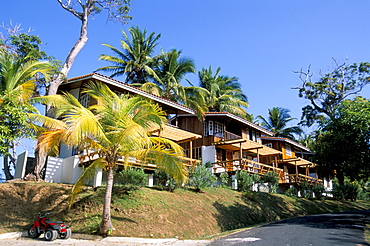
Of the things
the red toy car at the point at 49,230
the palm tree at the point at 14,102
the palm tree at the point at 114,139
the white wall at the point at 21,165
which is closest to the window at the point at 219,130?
the white wall at the point at 21,165

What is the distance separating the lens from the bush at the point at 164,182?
17.4m

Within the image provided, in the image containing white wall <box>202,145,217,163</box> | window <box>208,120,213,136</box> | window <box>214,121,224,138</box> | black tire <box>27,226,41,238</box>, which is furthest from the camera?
window <box>208,120,213,136</box>

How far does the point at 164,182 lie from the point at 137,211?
3.79 m

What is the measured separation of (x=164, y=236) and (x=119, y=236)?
1.70m

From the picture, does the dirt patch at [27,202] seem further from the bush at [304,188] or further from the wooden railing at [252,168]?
the bush at [304,188]

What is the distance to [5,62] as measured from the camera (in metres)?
14.4

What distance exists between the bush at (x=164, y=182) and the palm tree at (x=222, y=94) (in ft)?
62.7

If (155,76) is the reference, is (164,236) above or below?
below

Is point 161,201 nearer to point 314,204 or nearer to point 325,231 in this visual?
point 325,231

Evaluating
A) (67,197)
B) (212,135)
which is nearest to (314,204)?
(212,135)

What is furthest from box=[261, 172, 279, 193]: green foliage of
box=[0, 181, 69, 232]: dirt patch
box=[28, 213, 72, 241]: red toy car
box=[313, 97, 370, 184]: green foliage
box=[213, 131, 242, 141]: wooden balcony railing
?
box=[28, 213, 72, 241]: red toy car

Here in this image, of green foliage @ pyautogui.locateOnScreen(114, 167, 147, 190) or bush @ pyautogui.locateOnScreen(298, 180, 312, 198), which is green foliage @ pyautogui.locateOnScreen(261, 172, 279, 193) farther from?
green foliage @ pyautogui.locateOnScreen(114, 167, 147, 190)

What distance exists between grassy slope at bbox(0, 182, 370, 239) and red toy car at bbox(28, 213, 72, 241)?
90 centimetres

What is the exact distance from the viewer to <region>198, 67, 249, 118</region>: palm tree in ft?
121
